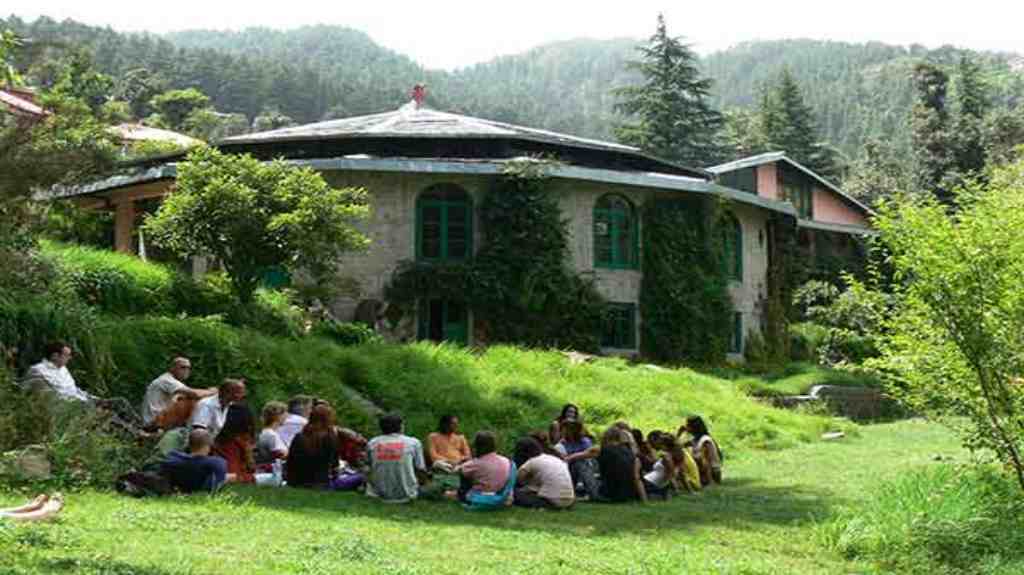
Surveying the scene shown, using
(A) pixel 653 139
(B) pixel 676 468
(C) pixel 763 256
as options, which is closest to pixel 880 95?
(A) pixel 653 139

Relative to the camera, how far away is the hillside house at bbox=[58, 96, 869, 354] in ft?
87.7

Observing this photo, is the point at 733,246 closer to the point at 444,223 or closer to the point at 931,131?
the point at 444,223

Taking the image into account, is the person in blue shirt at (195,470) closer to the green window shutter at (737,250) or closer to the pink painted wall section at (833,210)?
the green window shutter at (737,250)

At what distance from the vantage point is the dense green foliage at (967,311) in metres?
10.0

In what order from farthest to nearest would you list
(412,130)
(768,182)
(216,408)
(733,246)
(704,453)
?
1. (768,182)
2. (733,246)
3. (412,130)
4. (704,453)
5. (216,408)

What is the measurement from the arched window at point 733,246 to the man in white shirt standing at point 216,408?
20481 millimetres

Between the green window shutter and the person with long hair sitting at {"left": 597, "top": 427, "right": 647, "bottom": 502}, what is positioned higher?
the green window shutter

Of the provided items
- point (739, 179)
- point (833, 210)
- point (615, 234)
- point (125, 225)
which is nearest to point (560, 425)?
point (615, 234)

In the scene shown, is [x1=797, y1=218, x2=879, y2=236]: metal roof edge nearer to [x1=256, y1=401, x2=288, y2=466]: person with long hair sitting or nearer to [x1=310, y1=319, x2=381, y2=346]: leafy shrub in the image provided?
[x1=310, y1=319, x2=381, y2=346]: leafy shrub

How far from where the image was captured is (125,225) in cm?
3083

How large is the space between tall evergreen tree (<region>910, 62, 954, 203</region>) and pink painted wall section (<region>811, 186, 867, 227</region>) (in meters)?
8.59

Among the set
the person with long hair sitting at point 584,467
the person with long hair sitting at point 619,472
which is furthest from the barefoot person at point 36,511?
the person with long hair sitting at point 619,472

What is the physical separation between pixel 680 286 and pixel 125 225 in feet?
46.3

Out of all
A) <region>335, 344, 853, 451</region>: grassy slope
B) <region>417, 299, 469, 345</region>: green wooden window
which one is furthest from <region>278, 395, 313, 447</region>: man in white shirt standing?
<region>417, 299, 469, 345</region>: green wooden window
